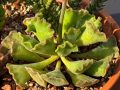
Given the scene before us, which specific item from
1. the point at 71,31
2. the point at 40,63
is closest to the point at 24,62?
the point at 40,63

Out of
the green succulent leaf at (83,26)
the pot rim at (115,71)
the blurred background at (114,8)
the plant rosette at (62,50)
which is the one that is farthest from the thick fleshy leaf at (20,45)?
the blurred background at (114,8)

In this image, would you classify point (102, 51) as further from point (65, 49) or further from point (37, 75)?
point (37, 75)

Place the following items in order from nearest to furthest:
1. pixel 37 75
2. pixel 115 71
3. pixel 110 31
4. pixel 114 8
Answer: pixel 37 75 → pixel 115 71 → pixel 110 31 → pixel 114 8

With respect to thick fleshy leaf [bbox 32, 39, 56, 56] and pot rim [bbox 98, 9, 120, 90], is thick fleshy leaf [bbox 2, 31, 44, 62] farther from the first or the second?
pot rim [bbox 98, 9, 120, 90]

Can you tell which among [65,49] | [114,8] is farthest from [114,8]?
[65,49]

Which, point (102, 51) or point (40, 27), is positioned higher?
point (40, 27)

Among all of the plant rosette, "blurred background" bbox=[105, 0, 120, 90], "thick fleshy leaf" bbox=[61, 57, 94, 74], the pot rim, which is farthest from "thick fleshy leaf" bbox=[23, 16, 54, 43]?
"blurred background" bbox=[105, 0, 120, 90]

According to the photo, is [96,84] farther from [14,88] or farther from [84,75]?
[14,88]
